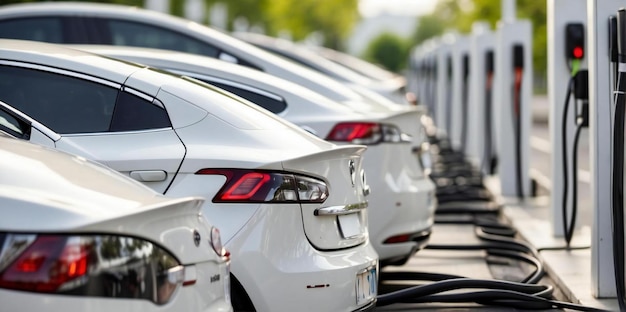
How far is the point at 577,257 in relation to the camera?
385 inches

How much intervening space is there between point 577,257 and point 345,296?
13.8 ft

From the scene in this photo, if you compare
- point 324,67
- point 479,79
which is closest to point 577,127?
point 324,67

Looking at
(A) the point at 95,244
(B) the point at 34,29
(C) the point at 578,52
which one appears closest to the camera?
(A) the point at 95,244

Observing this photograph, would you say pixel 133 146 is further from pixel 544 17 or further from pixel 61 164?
pixel 544 17

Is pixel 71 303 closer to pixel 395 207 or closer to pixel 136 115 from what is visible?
pixel 136 115

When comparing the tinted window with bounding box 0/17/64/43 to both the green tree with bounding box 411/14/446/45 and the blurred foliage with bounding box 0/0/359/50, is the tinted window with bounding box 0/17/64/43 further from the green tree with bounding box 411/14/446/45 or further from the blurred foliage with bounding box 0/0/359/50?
the green tree with bounding box 411/14/446/45

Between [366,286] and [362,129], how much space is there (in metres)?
2.28

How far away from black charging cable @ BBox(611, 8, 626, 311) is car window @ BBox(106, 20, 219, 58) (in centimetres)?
376

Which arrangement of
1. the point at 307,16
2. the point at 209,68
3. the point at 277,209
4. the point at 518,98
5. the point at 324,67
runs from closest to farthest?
the point at 277,209 < the point at 209,68 < the point at 324,67 < the point at 518,98 < the point at 307,16

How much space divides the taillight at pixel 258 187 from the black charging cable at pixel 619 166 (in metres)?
2.19

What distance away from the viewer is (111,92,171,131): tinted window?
6.16 meters

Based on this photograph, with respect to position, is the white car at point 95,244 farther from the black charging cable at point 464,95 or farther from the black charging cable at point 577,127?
the black charging cable at point 464,95

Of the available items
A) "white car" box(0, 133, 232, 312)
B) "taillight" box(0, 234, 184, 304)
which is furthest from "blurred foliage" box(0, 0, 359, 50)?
"taillight" box(0, 234, 184, 304)

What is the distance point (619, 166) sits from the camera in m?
7.24
